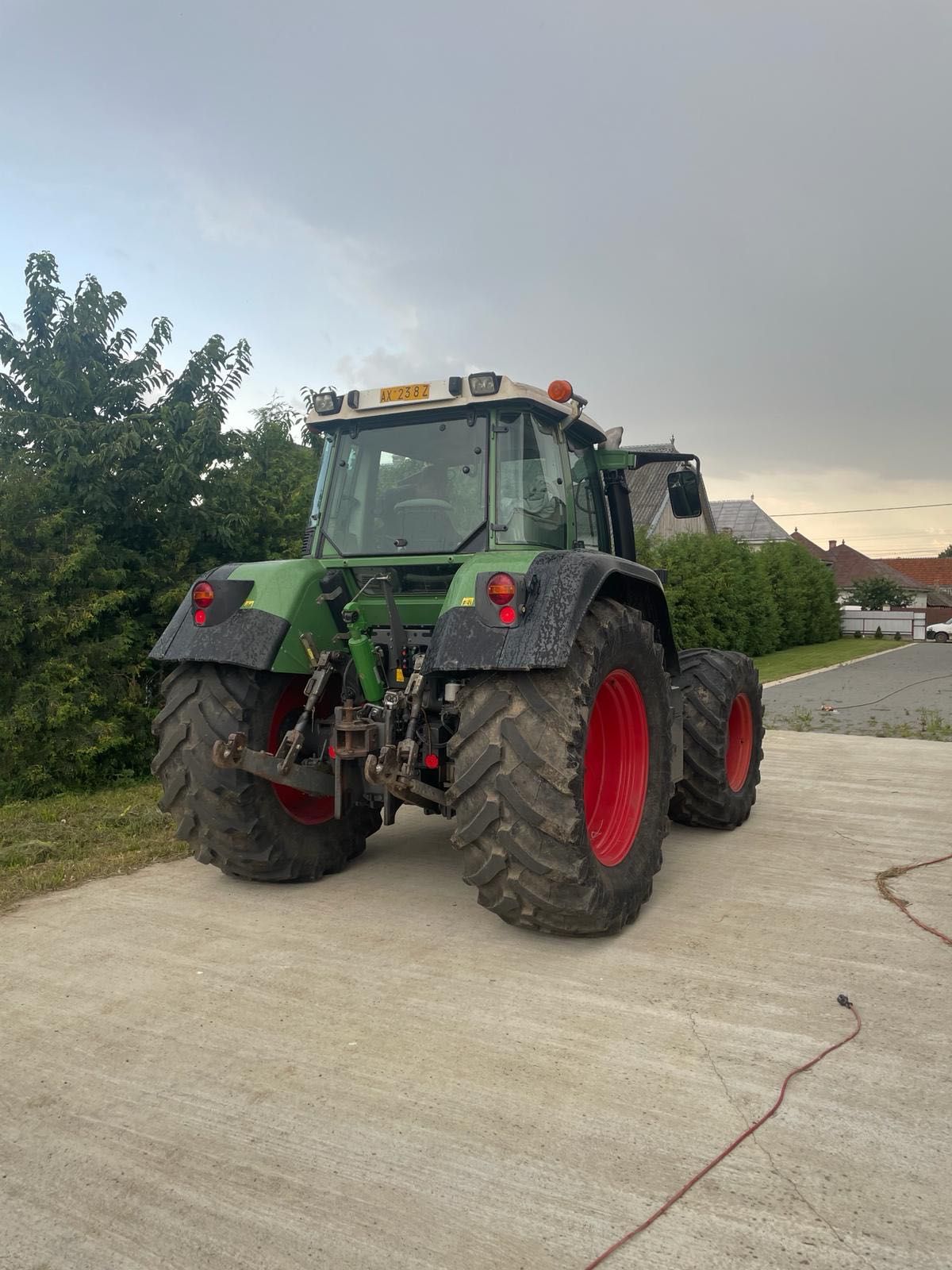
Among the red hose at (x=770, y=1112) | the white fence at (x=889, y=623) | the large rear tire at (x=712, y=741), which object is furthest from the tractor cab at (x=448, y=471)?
the white fence at (x=889, y=623)

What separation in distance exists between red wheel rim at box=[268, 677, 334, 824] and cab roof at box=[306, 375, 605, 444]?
131cm

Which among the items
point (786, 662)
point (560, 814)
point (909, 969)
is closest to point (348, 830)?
point (560, 814)

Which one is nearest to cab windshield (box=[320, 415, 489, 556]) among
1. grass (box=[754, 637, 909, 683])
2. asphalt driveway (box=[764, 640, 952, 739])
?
asphalt driveway (box=[764, 640, 952, 739])

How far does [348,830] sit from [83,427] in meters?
5.06

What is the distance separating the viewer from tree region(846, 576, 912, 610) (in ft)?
171

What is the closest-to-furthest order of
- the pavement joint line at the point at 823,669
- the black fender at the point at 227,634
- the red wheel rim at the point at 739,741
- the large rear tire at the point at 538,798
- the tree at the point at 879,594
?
the large rear tire at the point at 538,798 → the black fender at the point at 227,634 → the red wheel rim at the point at 739,741 → the pavement joint line at the point at 823,669 → the tree at the point at 879,594

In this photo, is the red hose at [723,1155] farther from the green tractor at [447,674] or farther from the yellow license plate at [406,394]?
the yellow license plate at [406,394]

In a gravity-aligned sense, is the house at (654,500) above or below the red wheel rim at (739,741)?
above

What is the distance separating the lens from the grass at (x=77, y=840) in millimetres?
4555

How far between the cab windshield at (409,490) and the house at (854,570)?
56588 millimetres

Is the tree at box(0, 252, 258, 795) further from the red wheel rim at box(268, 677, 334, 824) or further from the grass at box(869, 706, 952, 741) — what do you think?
the grass at box(869, 706, 952, 741)

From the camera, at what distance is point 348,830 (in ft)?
15.3

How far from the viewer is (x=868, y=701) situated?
520 inches

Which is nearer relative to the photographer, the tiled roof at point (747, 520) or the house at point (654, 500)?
the house at point (654, 500)
